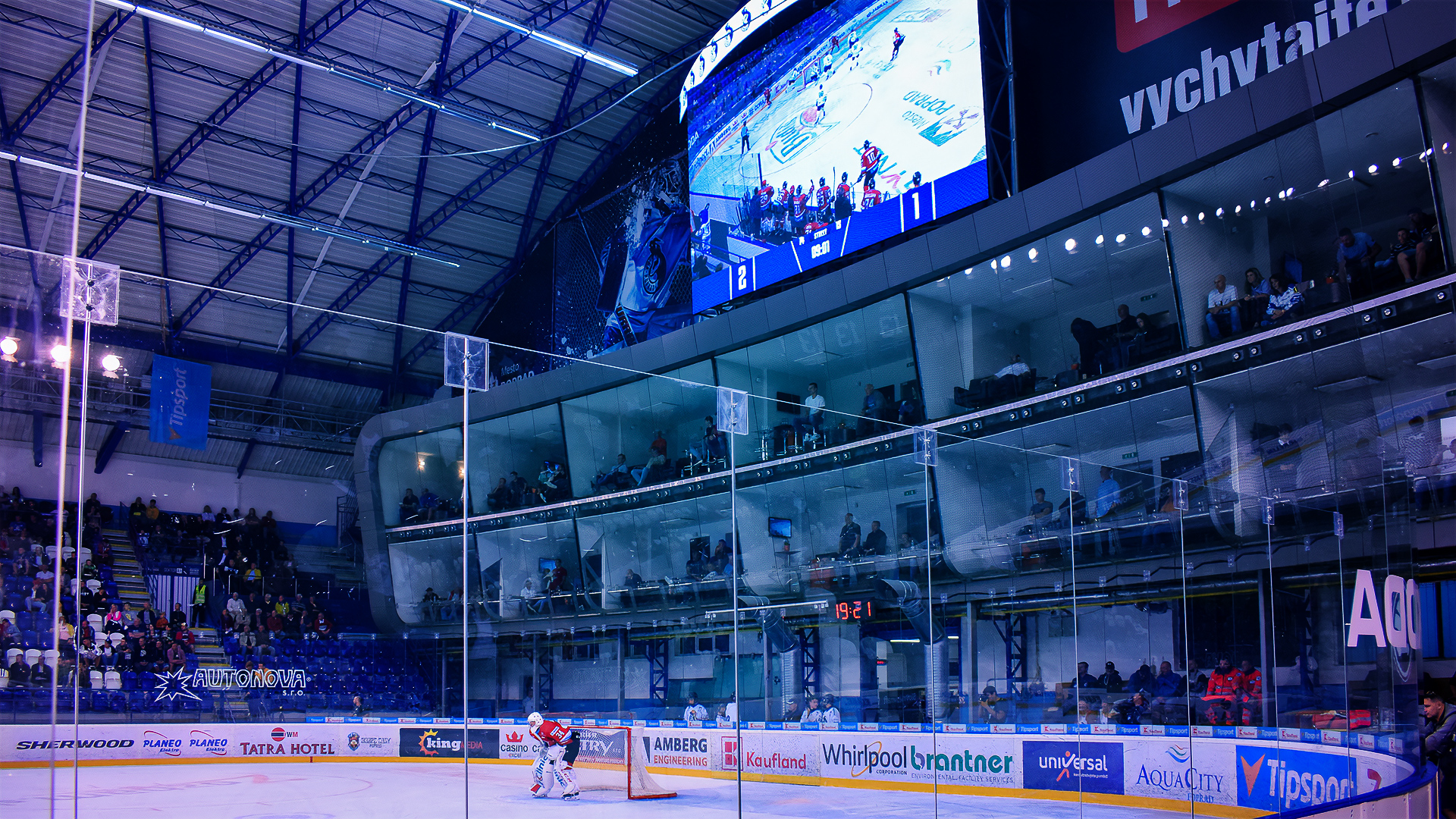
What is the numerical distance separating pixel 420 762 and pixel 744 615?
2.39 metres

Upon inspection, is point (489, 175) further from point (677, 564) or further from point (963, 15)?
point (677, 564)

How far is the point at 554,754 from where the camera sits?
250 inches

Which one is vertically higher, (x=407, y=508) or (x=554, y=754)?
(x=407, y=508)

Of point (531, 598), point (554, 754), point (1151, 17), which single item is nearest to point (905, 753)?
point (554, 754)

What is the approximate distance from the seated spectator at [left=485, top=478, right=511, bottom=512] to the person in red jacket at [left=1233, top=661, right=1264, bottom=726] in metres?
6.24

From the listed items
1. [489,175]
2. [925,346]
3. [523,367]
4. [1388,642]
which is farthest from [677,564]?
[489,175]

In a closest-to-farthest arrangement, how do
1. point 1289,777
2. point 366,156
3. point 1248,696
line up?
point 1289,777 → point 1248,696 → point 366,156

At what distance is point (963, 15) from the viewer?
15.8 meters

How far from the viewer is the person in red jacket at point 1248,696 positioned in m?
8.09

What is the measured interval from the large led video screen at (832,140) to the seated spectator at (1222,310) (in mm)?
6172

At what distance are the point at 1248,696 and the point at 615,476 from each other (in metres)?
5.61

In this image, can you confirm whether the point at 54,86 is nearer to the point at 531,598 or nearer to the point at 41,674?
the point at 531,598

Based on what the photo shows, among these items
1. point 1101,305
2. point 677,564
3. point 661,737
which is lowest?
point 661,737

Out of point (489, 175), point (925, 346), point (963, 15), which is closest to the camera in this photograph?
point (925, 346)
